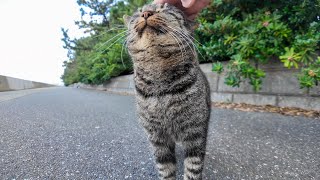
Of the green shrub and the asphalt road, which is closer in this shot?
the asphalt road

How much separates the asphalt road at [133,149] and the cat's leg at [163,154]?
12 centimetres

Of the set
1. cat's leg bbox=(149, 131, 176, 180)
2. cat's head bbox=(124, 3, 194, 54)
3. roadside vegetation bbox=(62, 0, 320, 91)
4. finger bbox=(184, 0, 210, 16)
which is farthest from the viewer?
roadside vegetation bbox=(62, 0, 320, 91)

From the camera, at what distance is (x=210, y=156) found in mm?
1868

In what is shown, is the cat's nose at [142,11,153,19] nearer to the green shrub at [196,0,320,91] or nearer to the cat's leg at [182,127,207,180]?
the cat's leg at [182,127,207,180]

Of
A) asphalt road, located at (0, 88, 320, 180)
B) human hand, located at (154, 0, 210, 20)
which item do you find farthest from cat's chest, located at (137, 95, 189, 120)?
human hand, located at (154, 0, 210, 20)

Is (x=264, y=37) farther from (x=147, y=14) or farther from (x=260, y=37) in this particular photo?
(x=147, y=14)

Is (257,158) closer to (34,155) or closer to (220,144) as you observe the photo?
(220,144)

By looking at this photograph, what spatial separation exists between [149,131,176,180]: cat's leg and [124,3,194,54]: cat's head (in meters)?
0.59

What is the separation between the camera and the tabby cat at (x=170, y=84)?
53.9 inches

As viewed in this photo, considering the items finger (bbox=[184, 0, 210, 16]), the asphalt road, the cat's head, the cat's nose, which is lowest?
the asphalt road

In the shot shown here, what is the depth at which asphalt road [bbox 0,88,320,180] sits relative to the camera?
1544mm

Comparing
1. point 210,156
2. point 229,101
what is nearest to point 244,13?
point 229,101

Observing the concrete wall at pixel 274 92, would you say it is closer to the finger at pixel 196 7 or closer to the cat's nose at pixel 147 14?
the finger at pixel 196 7

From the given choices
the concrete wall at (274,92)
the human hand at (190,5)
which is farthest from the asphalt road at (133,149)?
the human hand at (190,5)
